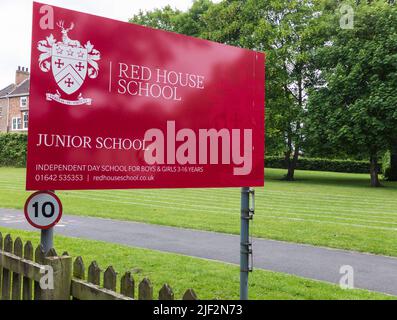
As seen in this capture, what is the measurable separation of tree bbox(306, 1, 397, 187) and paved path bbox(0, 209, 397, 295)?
2071 centimetres

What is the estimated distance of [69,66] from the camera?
12.4ft

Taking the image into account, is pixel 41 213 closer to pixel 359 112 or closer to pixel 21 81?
pixel 359 112

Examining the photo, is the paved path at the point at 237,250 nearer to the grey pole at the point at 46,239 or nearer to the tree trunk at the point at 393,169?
the grey pole at the point at 46,239

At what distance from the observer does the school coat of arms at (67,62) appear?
145 inches

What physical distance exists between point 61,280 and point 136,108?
1665 millimetres

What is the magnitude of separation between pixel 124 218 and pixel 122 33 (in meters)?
8.92

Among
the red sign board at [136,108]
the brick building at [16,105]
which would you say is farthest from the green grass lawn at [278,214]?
the brick building at [16,105]

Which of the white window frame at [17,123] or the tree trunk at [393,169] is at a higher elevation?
the white window frame at [17,123]

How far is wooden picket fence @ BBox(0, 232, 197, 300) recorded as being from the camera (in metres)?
3.21

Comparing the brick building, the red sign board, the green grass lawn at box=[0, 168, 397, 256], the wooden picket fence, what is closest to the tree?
the green grass lawn at box=[0, 168, 397, 256]

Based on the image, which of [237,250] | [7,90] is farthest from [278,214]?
[7,90]

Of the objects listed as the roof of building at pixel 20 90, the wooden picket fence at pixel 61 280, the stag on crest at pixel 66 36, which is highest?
the roof of building at pixel 20 90

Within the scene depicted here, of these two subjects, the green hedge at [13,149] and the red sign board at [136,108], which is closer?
the red sign board at [136,108]

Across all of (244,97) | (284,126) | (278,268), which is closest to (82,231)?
(278,268)
